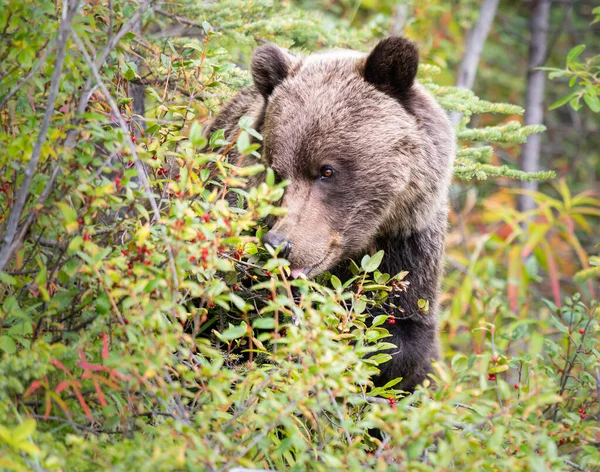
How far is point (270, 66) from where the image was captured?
3779 mm

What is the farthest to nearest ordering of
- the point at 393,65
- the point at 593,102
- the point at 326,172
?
the point at 593,102, the point at 393,65, the point at 326,172

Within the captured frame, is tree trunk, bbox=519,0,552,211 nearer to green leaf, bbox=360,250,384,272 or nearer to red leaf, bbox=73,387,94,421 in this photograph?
green leaf, bbox=360,250,384,272

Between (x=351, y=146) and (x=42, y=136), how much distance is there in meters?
1.66

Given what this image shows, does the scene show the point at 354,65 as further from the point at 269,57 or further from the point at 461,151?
the point at 461,151

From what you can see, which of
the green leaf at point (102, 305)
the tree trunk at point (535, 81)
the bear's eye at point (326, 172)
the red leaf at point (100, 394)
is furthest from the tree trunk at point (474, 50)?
the red leaf at point (100, 394)

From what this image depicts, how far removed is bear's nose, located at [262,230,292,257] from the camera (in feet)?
9.68

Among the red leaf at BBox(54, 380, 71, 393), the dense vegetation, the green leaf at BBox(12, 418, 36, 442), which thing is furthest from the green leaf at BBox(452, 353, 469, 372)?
the green leaf at BBox(12, 418, 36, 442)

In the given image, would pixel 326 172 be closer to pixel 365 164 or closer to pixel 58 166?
pixel 365 164

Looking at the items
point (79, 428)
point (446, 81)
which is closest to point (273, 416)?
point (79, 428)

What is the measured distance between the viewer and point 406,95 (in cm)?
376

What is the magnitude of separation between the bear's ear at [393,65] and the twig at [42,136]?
1.72 metres

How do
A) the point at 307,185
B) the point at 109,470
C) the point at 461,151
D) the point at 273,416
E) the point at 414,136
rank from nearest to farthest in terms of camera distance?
the point at 109,470 < the point at 273,416 < the point at 307,185 < the point at 414,136 < the point at 461,151

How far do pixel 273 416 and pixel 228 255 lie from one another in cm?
90

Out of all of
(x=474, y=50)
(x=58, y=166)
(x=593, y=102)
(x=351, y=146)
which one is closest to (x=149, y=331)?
(x=58, y=166)
